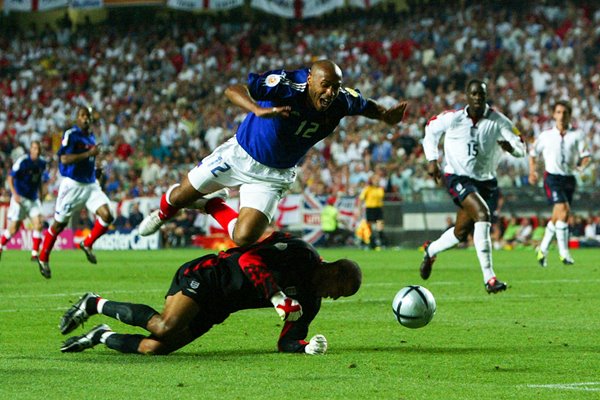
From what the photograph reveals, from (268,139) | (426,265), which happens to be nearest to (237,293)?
(268,139)

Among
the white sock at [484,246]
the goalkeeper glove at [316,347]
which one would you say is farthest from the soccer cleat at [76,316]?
the white sock at [484,246]

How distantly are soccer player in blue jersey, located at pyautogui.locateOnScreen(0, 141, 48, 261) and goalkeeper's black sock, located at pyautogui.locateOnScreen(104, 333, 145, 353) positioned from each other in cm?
1439

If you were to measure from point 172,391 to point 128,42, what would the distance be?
3879 centimetres

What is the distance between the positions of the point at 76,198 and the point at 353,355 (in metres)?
12.1

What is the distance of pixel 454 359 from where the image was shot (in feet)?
25.9

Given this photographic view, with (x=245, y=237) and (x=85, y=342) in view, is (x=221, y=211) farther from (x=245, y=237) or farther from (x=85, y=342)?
(x=85, y=342)

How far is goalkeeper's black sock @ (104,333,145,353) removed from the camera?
8070 millimetres

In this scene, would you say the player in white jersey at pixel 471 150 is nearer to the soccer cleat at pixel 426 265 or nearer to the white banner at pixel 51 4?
the soccer cleat at pixel 426 265

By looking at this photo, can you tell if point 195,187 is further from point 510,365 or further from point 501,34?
point 501,34

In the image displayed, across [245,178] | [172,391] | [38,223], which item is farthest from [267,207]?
[38,223]

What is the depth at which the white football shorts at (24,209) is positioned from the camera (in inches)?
898

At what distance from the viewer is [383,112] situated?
986 cm

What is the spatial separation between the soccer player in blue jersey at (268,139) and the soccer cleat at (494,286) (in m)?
3.58

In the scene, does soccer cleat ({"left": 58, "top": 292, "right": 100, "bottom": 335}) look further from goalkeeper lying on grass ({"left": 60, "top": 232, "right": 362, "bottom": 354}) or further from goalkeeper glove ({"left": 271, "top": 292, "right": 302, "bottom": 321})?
goalkeeper glove ({"left": 271, "top": 292, "right": 302, "bottom": 321})
